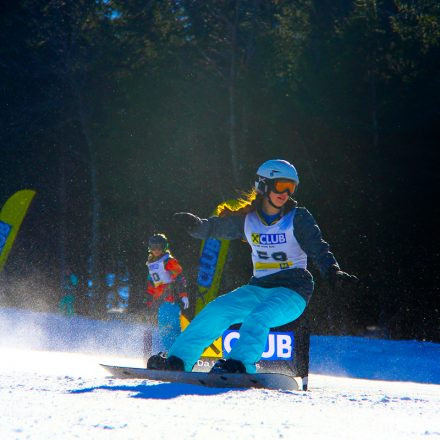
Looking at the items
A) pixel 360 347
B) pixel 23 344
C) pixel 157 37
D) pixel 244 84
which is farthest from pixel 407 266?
pixel 157 37

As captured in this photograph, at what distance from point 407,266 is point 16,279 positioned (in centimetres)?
1218

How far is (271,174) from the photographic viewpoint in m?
6.32

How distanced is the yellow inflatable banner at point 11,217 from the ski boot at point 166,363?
39.0 ft

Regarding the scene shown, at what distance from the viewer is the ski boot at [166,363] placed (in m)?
5.78

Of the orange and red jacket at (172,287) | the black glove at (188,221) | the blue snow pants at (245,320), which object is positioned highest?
the black glove at (188,221)

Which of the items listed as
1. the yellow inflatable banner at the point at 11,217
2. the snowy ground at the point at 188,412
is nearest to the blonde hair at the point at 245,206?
the snowy ground at the point at 188,412

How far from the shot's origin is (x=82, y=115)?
21219mm

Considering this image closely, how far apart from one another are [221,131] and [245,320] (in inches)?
598

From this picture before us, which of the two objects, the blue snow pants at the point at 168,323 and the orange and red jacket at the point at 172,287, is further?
the orange and red jacket at the point at 172,287

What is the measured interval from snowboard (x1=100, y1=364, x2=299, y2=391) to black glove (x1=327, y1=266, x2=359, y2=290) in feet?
2.22

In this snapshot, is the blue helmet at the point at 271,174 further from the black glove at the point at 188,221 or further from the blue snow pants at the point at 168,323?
the blue snow pants at the point at 168,323

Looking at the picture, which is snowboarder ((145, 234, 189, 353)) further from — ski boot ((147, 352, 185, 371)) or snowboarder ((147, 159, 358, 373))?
ski boot ((147, 352, 185, 371))

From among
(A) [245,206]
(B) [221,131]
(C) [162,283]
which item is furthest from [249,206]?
(B) [221,131]

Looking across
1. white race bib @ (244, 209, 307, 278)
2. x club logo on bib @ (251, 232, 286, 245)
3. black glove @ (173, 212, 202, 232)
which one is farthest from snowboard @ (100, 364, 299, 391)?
black glove @ (173, 212, 202, 232)
